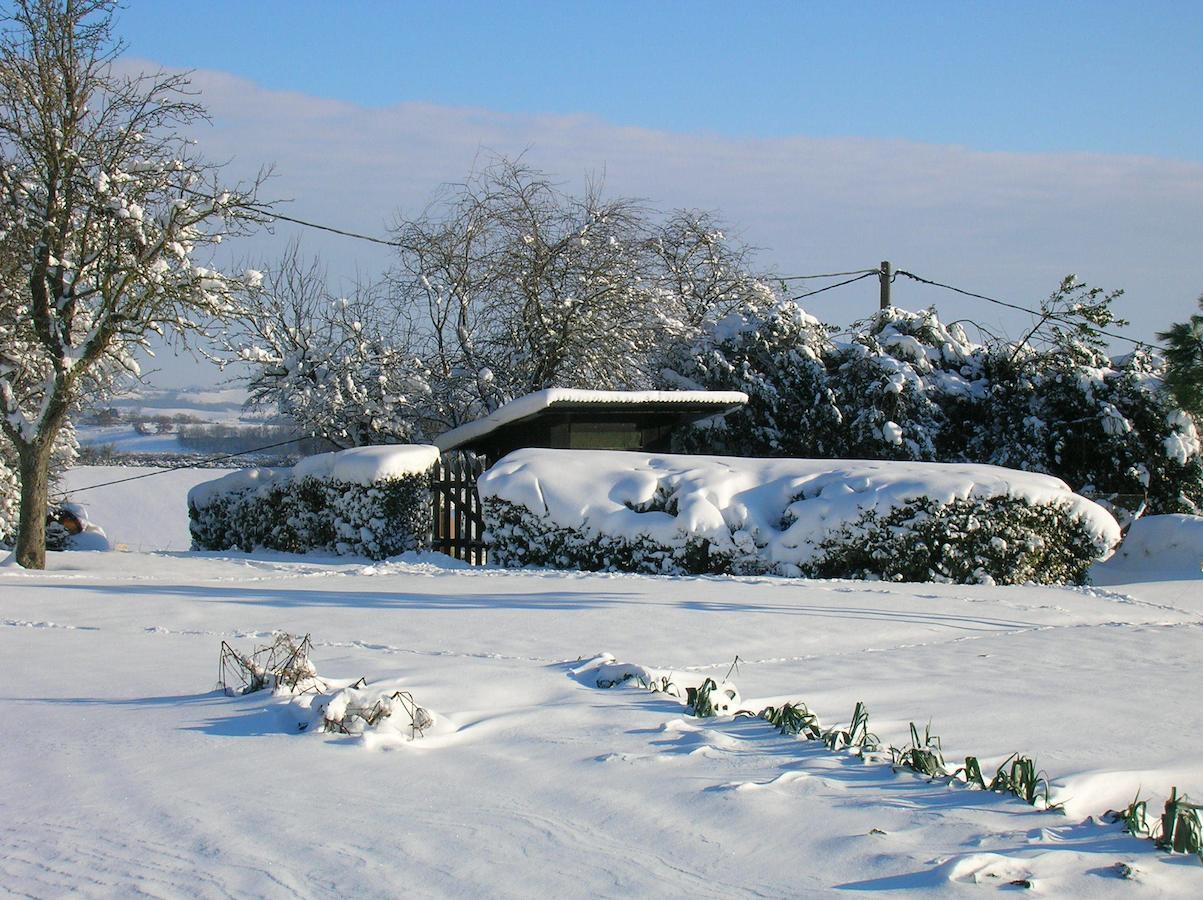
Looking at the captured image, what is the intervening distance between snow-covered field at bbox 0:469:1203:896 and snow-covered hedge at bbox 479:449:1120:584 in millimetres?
3267

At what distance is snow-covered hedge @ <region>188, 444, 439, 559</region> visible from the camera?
14.9 meters

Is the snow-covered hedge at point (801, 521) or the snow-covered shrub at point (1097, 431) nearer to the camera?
the snow-covered hedge at point (801, 521)

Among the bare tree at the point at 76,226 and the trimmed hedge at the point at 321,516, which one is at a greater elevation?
the bare tree at the point at 76,226

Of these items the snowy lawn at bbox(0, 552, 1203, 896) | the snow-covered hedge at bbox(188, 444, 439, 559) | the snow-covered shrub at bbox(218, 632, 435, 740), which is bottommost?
the snowy lawn at bbox(0, 552, 1203, 896)

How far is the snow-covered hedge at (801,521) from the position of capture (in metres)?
12.5

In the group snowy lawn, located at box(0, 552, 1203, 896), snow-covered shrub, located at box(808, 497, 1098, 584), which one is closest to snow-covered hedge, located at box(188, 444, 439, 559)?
snow-covered shrub, located at box(808, 497, 1098, 584)

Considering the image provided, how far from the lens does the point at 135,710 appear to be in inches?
203

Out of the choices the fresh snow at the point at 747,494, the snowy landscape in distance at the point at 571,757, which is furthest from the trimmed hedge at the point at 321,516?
the snowy landscape in distance at the point at 571,757

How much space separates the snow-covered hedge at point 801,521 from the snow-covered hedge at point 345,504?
1.67 metres

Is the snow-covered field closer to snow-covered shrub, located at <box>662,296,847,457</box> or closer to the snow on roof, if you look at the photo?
the snow on roof

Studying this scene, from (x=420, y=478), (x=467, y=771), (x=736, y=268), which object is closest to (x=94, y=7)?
(x=420, y=478)

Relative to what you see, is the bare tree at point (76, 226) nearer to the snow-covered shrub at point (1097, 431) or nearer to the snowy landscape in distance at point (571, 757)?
the snowy landscape in distance at point (571, 757)

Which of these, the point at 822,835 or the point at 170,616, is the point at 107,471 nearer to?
the point at 170,616

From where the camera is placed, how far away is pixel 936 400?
856 inches
